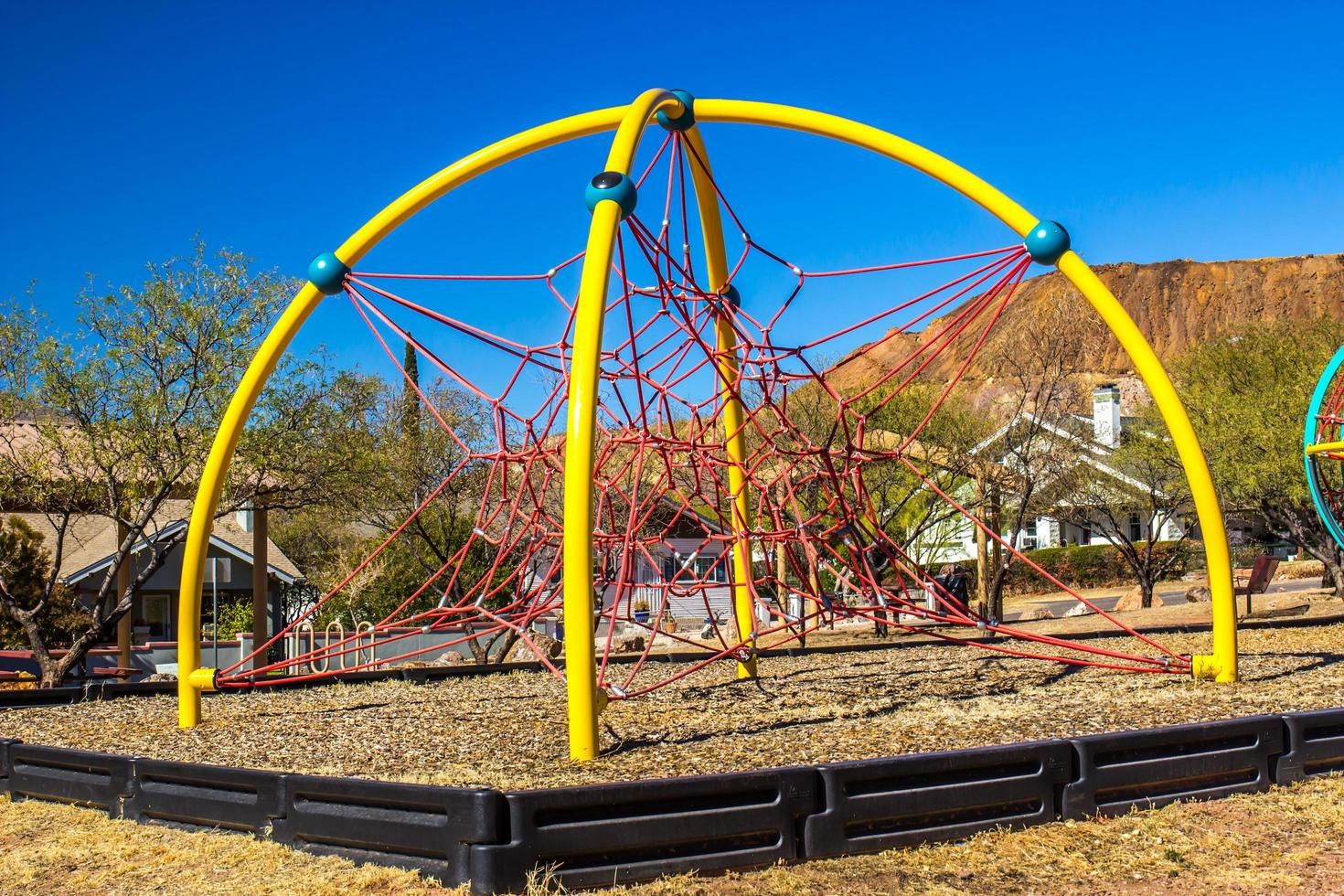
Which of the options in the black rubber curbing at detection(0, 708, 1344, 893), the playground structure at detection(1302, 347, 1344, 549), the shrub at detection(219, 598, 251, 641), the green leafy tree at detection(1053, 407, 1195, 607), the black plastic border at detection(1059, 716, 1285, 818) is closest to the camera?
the black rubber curbing at detection(0, 708, 1344, 893)

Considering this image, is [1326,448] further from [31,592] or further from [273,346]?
[31,592]

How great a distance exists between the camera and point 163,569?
2952 cm

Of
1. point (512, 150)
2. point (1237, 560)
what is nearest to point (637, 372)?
point (512, 150)

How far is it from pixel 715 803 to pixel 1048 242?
A: 5.51m

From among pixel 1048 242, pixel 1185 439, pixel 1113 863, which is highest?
pixel 1048 242

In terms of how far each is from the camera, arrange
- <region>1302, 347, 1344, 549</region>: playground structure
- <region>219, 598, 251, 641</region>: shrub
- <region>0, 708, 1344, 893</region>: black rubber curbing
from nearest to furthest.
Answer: <region>0, 708, 1344, 893</region>: black rubber curbing, <region>1302, 347, 1344, 549</region>: playground structure, <region>219, 598, 251, 641</region>: shrub

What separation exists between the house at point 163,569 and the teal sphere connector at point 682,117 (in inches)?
712

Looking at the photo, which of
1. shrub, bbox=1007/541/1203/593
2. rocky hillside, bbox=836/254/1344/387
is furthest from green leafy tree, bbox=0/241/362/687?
rocky hillside, bbox=836/254/1344/387

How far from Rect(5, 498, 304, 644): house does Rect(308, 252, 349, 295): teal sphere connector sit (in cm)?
1655

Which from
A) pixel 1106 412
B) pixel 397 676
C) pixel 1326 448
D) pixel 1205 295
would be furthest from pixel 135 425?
pixel 1205 295

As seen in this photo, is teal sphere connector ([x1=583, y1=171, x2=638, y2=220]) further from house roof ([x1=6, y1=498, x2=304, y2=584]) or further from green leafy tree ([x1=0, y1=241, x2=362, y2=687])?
house roof ([x1=6, y1=498, x2=304, y2=584])

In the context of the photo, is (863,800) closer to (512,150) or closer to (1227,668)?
(1227,668)

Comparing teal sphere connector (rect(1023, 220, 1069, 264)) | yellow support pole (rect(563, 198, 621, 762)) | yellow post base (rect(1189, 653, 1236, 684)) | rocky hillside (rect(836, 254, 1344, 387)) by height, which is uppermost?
rocky hillside (rect(836, 254, 1344, 387))

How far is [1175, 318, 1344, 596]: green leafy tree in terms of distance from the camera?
20875 millimetres
